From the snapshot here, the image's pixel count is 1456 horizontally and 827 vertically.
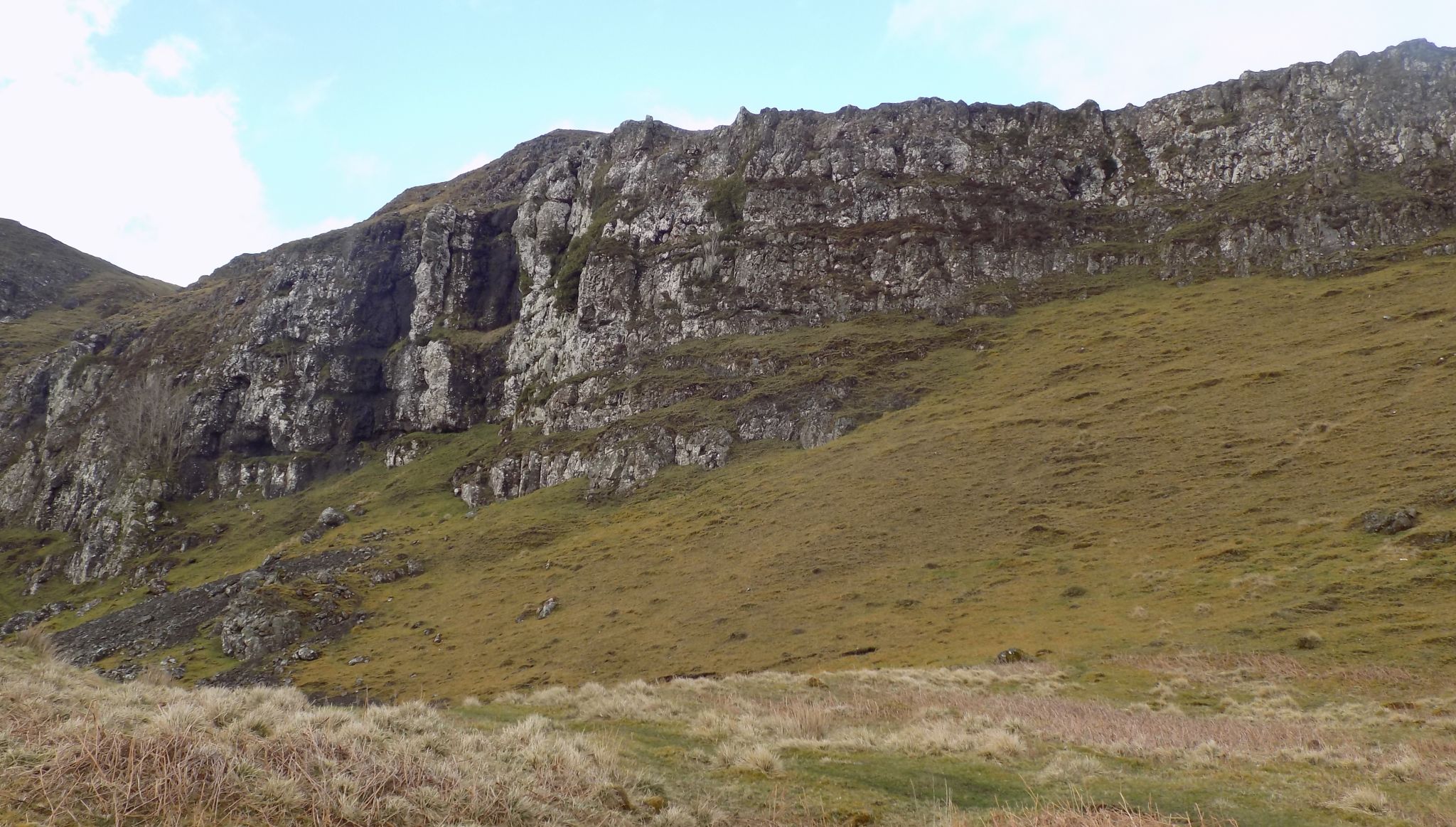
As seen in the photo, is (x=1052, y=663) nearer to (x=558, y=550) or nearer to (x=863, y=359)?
(x=558, y=550)

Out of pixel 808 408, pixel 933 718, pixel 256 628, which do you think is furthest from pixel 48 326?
pixel 933 718

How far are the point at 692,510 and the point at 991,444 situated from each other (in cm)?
2912

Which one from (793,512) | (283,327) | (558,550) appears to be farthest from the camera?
(283,327)

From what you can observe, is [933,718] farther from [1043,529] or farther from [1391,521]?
[1043,529]

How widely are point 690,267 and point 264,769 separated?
4435 inches

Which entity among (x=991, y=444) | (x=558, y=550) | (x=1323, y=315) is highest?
(x=1323, y=315)

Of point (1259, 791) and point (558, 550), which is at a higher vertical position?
point (1259, 791)

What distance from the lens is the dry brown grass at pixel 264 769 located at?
689 centimetres

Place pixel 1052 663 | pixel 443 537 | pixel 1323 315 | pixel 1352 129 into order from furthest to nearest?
pixel 1352 129
pixel 443 537
pixel 1323 315
pixel 1052 663

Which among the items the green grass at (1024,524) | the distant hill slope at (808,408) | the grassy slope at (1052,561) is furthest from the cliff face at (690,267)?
the green grass at (1024,524)

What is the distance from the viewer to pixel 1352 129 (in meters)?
105

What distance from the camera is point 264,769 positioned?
786cm

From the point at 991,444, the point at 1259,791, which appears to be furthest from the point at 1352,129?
the point at 1259,791

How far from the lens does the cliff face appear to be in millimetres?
97312
